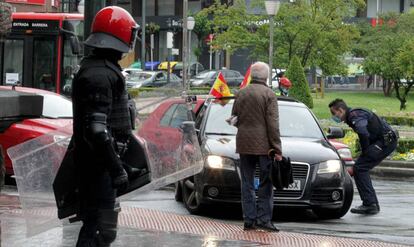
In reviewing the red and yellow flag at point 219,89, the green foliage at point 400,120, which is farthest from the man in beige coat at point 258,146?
the green foliage at point 400,120

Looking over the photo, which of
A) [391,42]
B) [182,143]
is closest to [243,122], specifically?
[182,143]

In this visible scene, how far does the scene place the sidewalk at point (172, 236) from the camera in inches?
356

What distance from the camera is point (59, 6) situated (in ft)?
175

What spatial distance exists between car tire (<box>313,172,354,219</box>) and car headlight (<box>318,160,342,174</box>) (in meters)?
0.27

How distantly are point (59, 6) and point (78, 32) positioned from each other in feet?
89.4

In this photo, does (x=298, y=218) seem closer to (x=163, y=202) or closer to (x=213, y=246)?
(x=163, y=202)

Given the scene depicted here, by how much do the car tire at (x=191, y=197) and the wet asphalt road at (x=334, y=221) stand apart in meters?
0.12

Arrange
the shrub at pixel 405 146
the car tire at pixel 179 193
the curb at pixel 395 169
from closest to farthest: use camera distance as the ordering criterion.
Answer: the car tire at pixel 179 193, the curb at pixel 395 169, the shrub at pixel 405 146

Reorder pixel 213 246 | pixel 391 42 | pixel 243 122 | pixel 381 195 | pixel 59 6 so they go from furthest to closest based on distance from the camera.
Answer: pixel 59 6, pixel 391 42, pixel 381 195, pixel 243 122, pixel 213 246

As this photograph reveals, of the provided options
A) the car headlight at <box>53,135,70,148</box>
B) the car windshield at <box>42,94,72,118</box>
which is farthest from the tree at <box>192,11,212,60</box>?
the car headlight at <box>53,135,70,148</box>

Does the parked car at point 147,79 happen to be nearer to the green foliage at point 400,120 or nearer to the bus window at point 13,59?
the bus window at point 13,59

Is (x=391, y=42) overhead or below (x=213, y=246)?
overhead

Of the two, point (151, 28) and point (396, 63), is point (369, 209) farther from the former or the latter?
point (151, 28)

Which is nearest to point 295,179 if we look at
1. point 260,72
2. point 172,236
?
point 260,72
